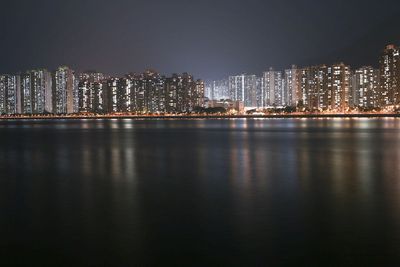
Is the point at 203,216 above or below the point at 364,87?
below

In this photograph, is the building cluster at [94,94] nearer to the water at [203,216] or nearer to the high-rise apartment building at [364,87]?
the high-rise apartment building at [364,87]

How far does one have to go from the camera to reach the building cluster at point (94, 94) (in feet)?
581

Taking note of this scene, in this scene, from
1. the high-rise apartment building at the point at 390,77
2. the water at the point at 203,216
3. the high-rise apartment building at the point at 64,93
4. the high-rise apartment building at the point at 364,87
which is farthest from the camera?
the high-rise apartment building at the point at 64,93

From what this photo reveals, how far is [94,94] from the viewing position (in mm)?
182625

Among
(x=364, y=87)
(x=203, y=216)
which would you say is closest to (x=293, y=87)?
(x=364, y=87)

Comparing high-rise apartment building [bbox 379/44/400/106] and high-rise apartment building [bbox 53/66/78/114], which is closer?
high-rise apartment building [bbox 379/44/400/106]

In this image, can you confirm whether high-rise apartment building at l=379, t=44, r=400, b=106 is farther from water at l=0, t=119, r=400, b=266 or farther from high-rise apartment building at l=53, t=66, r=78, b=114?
water at l=0, t=119, r=400, b=266

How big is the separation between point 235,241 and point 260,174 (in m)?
9.33

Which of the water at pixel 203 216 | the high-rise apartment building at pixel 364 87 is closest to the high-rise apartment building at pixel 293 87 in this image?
the high-rise apartment building at pixel 364 87

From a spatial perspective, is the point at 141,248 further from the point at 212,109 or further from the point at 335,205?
the point at 212,109

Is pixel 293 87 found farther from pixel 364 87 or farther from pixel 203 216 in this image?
pixel 203 216

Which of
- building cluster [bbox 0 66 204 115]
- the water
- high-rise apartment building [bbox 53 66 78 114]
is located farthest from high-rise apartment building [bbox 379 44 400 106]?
the water

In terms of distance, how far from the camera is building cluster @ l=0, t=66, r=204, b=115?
177 m

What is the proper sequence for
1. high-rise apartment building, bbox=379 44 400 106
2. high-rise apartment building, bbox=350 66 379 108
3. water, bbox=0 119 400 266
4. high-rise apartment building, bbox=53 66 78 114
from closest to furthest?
water, bbox=0 119 400 266, high-rise apartment building, bbox=379 44 400 106, high-rise apartment building, bbox=350 66 379 108, high-rise apartment building, bbox=53 66 78 114
